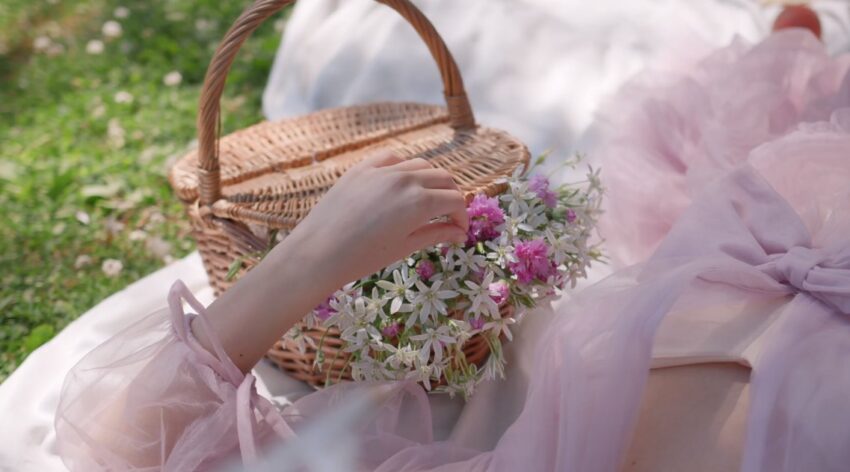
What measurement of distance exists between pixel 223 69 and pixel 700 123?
0.84 metres

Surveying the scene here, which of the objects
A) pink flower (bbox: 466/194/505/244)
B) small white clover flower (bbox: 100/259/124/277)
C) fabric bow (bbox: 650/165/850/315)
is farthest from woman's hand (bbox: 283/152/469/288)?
small white clover flower (bbox: 100/259/124/277)

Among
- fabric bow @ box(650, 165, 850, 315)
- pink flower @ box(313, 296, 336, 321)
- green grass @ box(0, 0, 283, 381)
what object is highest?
fabric bow @ box(650, 165, 850, 315)

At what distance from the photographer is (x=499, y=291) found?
1125 millimetres

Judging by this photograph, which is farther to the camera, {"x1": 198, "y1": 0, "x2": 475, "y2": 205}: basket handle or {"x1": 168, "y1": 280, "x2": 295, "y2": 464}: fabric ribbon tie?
{"x1": 198, "y1": 0, "x2": 475, "y2": 205}: basket handle

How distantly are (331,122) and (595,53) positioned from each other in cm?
70

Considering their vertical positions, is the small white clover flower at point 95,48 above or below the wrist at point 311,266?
below

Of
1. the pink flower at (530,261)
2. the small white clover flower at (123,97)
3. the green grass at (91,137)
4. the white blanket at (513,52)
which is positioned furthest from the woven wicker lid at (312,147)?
the small white clover flower at (123,97)

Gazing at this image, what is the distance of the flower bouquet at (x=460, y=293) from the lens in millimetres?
1085

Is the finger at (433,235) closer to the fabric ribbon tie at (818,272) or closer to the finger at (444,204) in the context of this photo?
the finger at (444,204)

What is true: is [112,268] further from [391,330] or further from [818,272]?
[818,272]

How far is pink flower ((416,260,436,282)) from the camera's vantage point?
111 cm

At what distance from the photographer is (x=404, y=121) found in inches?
62.5

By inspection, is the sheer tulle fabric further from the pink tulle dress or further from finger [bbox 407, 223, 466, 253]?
finger [bbox 407, 223, 466, 253]

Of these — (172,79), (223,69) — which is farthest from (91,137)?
(223,69)
